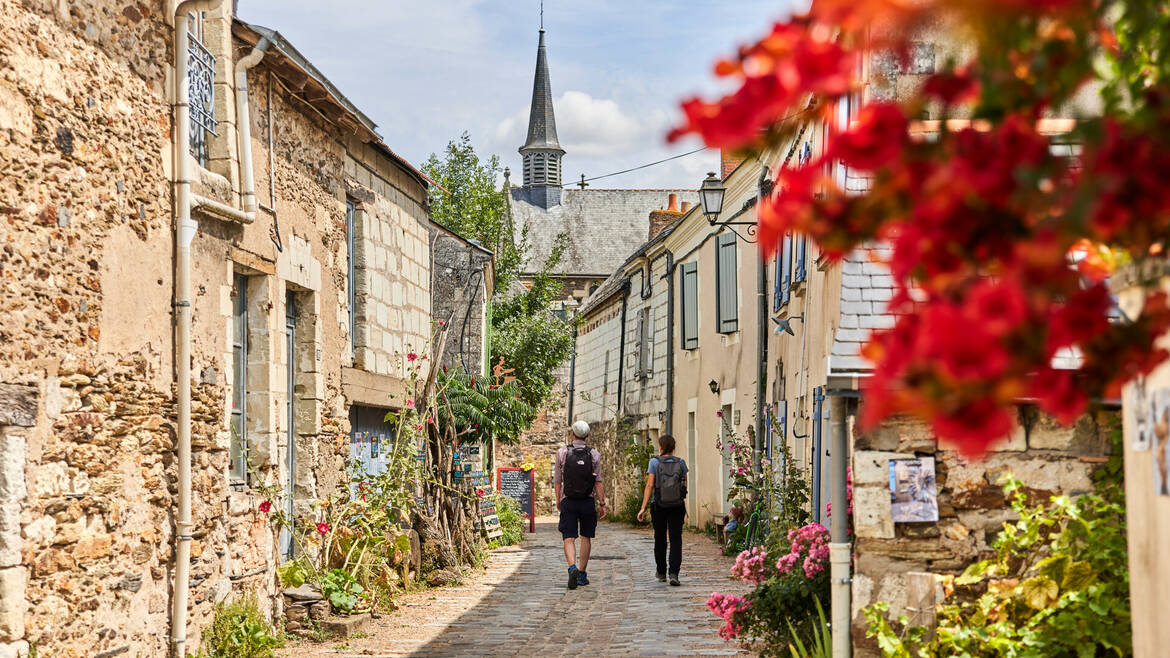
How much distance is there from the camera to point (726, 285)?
16.0m

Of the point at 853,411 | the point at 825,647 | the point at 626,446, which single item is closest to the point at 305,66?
the point at 853,411

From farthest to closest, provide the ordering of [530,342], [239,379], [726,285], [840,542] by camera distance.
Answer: [530,342]
[726,285]
[239,379]
[840,542]

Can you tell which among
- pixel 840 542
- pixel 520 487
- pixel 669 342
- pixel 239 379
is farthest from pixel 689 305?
pixel 840 542

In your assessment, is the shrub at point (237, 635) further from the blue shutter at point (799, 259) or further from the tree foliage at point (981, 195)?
the tree foliage at point (981, 195)

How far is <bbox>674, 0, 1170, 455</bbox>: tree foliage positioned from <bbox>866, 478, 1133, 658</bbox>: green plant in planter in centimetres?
370

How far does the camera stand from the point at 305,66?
28.9ft

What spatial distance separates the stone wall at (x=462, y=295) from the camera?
698 inches

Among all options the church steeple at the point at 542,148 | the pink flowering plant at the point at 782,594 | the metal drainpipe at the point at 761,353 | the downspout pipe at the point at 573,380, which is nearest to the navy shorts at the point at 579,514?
the metal drainpipe at the point at 761,353

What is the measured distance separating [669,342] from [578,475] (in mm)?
8936

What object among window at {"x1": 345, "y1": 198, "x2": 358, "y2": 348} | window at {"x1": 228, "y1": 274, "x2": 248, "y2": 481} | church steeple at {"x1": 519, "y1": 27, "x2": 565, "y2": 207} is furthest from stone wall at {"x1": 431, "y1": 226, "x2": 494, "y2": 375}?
church steeple at {"x1": 519, "y1": 27, "x2": 565, "y2": 207}

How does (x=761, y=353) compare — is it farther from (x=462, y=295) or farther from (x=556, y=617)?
(x=462, y=295)

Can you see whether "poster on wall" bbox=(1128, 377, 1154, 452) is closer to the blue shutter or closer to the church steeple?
the blue shutter

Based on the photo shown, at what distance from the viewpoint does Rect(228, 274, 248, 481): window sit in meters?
8.16

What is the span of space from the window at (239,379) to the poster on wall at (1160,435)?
227 inches
